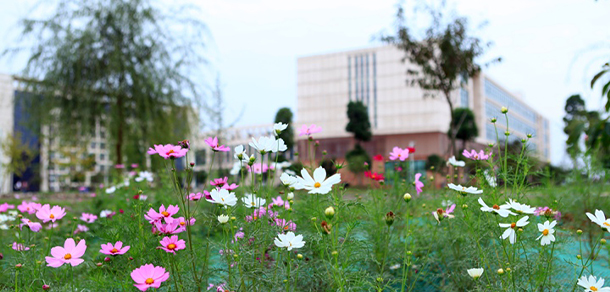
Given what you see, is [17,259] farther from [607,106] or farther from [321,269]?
[607,106]

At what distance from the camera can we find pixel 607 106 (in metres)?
1.65

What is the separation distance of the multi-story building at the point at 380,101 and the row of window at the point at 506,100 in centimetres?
23

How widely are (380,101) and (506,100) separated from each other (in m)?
20.5

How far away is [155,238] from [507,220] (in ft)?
3.42

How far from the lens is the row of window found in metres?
51.2

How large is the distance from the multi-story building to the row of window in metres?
0.23

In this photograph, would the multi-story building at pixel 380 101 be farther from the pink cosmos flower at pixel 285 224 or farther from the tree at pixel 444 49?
the pink cosmos flower at pixel 285 224

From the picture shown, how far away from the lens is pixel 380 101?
46.0 m

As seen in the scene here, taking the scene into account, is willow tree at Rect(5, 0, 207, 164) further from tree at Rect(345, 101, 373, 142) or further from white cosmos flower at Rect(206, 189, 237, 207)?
tree at Rect(345, 101, 373, 142)

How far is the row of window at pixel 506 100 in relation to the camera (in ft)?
168

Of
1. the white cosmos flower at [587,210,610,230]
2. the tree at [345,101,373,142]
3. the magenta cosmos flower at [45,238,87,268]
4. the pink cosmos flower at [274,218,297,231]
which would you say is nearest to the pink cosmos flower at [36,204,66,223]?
the magenta cosmos flower at [45,238,87,268]

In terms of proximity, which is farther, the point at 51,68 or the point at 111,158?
the point at 111,158

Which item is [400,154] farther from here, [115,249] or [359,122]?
[359,122]

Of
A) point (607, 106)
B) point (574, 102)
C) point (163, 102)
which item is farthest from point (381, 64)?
point (607, 106)
